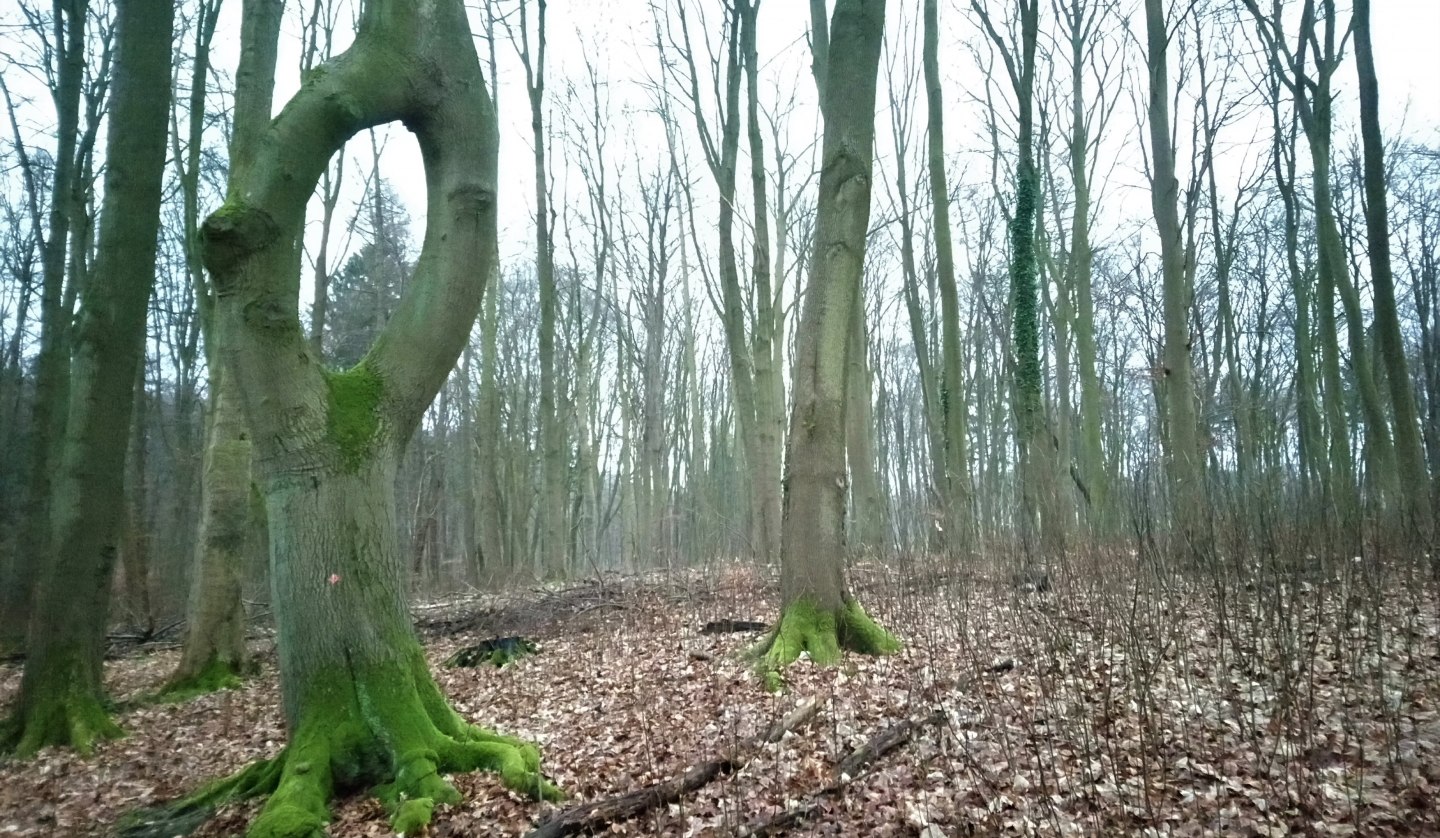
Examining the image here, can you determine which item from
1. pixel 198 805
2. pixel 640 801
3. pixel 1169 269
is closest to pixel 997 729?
pixel 640 801

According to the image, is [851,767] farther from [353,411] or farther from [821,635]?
[353,411]

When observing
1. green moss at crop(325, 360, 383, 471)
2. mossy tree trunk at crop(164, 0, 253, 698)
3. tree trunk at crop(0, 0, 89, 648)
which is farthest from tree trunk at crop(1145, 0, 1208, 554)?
tree trunk at crop(0, 0, 89, 648)

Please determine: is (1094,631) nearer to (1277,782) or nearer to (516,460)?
(1277,782)

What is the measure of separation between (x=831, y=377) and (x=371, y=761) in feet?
13.1

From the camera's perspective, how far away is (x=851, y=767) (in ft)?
13.6

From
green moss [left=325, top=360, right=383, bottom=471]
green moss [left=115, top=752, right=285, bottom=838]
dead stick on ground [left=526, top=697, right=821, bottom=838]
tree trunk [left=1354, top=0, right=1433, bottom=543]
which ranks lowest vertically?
green moss [left=115, top=752, right=285, bottom=838]

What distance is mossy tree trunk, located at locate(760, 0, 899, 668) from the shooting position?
628 centimetres

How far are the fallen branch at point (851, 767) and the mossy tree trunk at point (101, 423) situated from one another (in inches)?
214

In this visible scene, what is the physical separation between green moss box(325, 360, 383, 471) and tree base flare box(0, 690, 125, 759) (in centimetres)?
369

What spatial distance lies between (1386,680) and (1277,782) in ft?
5.23

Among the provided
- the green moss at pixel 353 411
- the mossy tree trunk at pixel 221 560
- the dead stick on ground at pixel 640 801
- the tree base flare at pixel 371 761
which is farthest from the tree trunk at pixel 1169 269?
the mossy tree trunk at pixel 221 560

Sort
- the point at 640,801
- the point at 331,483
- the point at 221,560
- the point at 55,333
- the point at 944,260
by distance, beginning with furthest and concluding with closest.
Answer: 1. the point at 944,260
2. the point at 55,333
3. the point at 221,560
4. the point at 331,483
5. the point at 640,801

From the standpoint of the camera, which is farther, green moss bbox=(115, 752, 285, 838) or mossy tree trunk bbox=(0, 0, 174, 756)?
mossy tree trunk bbox=(0, 0, 174, 756)

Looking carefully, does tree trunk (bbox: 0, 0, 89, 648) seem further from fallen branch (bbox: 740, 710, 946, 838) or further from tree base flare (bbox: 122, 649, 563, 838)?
fallen branch (bbox: 740, 710, 946, 838)
